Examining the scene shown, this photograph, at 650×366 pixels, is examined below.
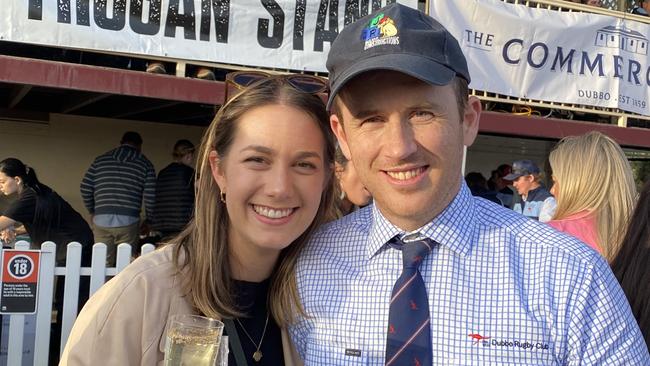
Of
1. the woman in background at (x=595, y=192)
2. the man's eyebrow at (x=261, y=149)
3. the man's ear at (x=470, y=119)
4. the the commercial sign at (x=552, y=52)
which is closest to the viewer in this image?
the man's ear at (x=470, y=119)

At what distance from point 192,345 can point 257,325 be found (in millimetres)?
591

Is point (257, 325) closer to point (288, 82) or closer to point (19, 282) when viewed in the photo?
point (288, 82)

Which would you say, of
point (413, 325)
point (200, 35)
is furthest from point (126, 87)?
point (413, 325)

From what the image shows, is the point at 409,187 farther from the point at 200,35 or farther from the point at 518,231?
the point at 200,35

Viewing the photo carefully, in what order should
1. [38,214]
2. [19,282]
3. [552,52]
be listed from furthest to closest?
[552,52], [38,214], [19,282]

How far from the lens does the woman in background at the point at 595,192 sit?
3436 millimetres

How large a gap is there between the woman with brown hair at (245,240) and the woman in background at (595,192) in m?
2.03

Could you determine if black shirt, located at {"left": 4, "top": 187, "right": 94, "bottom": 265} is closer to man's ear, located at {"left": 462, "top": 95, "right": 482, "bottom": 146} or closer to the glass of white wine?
the glass of white wine

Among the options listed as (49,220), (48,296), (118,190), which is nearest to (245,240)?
(48,296)

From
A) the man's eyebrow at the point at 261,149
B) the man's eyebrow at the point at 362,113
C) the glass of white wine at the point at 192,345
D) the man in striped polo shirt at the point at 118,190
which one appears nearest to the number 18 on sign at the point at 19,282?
the man in striped polo shirt at the point at 118,190

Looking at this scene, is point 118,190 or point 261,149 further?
point 118,190

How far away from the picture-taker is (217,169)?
202 centimetres

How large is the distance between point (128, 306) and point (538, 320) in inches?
42.4

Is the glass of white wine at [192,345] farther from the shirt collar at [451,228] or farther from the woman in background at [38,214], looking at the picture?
the woman in background at [38,214]
